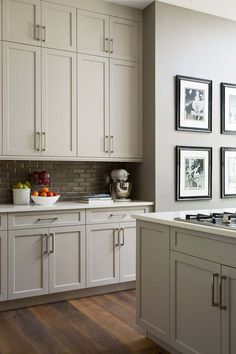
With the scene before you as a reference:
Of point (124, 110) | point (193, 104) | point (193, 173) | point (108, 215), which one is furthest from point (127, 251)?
point (193, 104)

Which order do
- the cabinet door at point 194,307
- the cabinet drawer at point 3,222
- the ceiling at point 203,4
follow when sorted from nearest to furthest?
1. the cabinet door at point 194,307
2. the cabinet drawer at point 3,222
3. the ceiling at point 203,4

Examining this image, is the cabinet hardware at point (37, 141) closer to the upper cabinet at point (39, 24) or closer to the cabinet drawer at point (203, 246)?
the upper cabinet at point (39, 24)

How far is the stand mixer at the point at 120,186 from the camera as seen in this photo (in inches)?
163

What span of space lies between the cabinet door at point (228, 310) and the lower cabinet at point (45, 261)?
6.10 ft

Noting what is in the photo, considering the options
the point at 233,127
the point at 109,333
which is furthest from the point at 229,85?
the point at 109,333

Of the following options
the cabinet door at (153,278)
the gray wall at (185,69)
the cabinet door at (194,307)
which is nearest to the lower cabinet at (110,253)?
the gray wall at (185,69)

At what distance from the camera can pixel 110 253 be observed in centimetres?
379

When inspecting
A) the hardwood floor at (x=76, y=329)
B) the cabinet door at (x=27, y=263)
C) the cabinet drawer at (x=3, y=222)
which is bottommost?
the hardwood floor at (x=76, y=329)

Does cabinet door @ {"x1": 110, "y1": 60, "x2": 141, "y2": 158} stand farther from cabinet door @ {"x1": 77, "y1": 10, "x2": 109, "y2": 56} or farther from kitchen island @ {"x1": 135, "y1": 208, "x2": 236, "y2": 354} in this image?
kitchen island @ {"x1": 135, "y1": 208, "x2": 236, "y2": 354}

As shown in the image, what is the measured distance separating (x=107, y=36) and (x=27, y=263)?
2.34 m

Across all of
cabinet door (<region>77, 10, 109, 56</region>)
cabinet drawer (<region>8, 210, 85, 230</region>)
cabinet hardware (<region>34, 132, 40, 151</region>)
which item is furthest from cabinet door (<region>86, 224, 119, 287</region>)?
cabinet door (<region>77, 10, 109, 56</region>)

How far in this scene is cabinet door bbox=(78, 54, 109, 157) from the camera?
384 centimetres

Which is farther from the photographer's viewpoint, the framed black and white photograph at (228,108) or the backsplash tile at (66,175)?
the framed black and white photograph at (228,108)

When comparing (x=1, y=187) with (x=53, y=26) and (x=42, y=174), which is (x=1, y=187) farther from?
(x=53, y=26)
